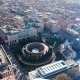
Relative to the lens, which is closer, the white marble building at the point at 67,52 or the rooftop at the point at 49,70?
the rooftop at the point at 49,70

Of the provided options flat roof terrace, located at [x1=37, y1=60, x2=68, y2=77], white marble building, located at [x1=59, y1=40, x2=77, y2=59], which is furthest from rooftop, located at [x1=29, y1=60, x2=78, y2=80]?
white marble building, located at [x1=59, y1=40, x2=77, y2=59]

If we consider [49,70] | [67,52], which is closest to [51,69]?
[49,70]

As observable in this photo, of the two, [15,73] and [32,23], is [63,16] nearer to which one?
[32,23]

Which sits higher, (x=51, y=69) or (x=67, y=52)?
(x=51, y=69)

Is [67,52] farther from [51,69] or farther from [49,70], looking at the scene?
[49,70]

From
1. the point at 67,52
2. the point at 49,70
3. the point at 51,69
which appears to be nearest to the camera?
the point at 49,70

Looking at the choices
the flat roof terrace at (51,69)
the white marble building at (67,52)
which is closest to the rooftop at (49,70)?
the flat roof terrace at (51,69)

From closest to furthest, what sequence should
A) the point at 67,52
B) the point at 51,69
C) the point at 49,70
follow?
the point at 49,70 < the point at 51,69 < the point at 67,52

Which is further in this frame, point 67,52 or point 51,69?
point 67,52

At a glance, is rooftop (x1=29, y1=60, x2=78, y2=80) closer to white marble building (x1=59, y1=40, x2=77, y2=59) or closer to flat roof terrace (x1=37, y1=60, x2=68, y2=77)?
flat roof terrace (x1=37, y1=60, x2=68, y2=77)

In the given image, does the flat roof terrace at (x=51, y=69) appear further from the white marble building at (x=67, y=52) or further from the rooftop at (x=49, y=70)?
the white marble building at (x=67, y=52)

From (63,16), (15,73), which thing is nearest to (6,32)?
(15,73)
